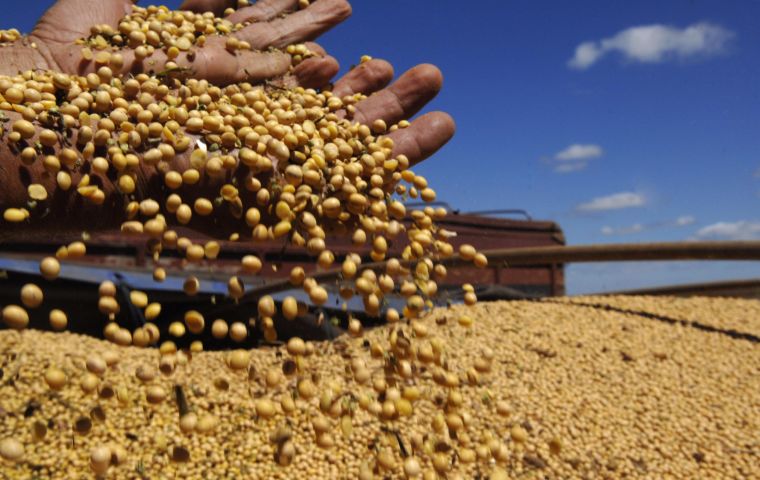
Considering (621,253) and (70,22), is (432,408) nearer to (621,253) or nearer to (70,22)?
(621,253)

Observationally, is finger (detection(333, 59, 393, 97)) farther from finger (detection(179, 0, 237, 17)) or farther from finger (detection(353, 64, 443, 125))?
finger (detection(179, 0, 237, 17))

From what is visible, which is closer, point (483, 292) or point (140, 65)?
point (140, 65)

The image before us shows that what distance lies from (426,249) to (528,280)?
6615 millimetres

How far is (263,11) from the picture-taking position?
2703 mm

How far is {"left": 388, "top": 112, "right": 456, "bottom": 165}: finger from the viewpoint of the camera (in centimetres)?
214

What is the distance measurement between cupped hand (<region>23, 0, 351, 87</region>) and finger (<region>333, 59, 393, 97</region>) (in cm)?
9

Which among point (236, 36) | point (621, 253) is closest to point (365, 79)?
point (236, 36)

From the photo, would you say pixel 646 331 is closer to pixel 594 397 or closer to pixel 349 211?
pixel 594 397

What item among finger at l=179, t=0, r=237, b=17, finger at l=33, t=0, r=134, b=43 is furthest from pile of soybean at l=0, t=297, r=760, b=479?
finger at l=179, t=0, r=237, b=17

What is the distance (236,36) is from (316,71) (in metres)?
0.38

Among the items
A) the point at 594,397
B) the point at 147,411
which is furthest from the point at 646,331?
the point at 147,411

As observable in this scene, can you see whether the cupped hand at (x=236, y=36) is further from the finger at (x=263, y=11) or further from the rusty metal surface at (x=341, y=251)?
the rusty metal surface at (x=341, y=251)

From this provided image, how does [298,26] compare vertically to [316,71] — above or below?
above

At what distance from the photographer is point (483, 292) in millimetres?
5590
